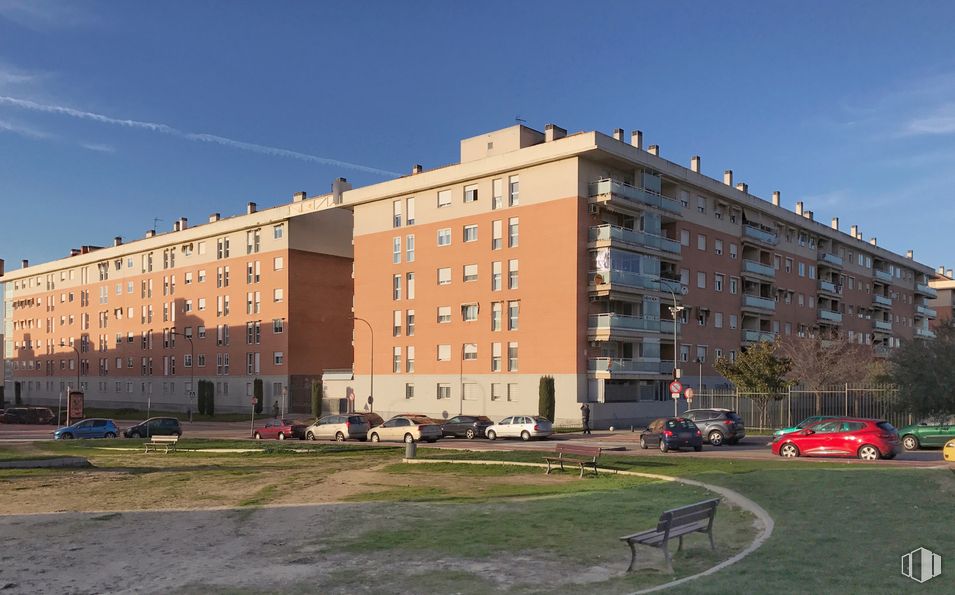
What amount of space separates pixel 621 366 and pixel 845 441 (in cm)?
2429

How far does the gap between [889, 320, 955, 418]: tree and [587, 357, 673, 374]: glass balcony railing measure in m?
29.6

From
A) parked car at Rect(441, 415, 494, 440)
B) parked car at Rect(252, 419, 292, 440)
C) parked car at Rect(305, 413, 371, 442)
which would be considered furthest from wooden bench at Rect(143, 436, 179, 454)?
parked car at Rect(441, 415, 494, 440)

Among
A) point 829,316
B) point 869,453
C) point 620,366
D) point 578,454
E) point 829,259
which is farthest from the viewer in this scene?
point 829,259

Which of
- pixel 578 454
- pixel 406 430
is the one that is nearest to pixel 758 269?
pixel 406 430

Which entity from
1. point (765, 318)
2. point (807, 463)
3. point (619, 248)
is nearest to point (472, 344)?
point (619, 248)

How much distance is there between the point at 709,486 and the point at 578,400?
33.2 m

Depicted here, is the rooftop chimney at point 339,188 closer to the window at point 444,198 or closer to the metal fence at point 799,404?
the window at point 444,198

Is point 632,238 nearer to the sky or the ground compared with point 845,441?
nearer to the sky

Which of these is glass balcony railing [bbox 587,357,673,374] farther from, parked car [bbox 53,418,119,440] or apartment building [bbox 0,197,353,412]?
parked car [bbox 53,418,119,440]

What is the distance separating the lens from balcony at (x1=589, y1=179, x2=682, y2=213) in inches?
2103

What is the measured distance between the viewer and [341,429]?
145 ft


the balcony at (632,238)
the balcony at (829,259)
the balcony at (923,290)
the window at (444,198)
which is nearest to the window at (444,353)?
the window at (444,198)

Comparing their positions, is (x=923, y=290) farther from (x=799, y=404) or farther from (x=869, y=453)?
(x=869, y=453)

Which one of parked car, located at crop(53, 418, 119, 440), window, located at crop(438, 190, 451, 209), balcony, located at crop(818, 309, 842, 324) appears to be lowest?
parked car, located at crop(53, 418, 119, 440)
